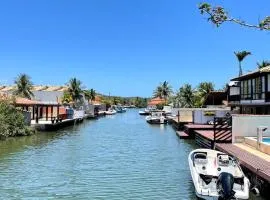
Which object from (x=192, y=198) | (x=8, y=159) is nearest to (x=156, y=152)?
(x=8, y=159)

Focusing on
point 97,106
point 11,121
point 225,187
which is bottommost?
point 225,187

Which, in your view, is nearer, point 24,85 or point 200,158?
point 200,158

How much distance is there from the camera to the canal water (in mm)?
21109

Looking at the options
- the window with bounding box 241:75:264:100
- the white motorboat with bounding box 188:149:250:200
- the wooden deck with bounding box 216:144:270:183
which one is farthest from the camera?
the window with bounding box 241:75:264:100

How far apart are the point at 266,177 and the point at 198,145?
23.5m

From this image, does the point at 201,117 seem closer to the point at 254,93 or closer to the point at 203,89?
the point at 254,93

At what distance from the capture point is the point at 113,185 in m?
22.8

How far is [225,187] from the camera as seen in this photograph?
1655cm

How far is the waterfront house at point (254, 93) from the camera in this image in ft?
154

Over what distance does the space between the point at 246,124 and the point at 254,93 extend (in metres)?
20.0

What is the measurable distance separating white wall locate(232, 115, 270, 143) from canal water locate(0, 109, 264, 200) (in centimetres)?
390

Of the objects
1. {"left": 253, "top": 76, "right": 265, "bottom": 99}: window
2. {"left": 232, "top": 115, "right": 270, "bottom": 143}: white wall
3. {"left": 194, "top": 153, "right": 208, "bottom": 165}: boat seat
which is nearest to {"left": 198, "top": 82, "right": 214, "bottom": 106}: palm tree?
{"left": 253, "top": 76, "right": 265, "bottom": 99}: window

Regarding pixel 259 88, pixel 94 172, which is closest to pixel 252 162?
pixel 94 172

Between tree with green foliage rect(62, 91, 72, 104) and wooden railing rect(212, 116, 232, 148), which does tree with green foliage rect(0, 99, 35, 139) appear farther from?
tree with green foliage rect(62, 91, 72, 104)
